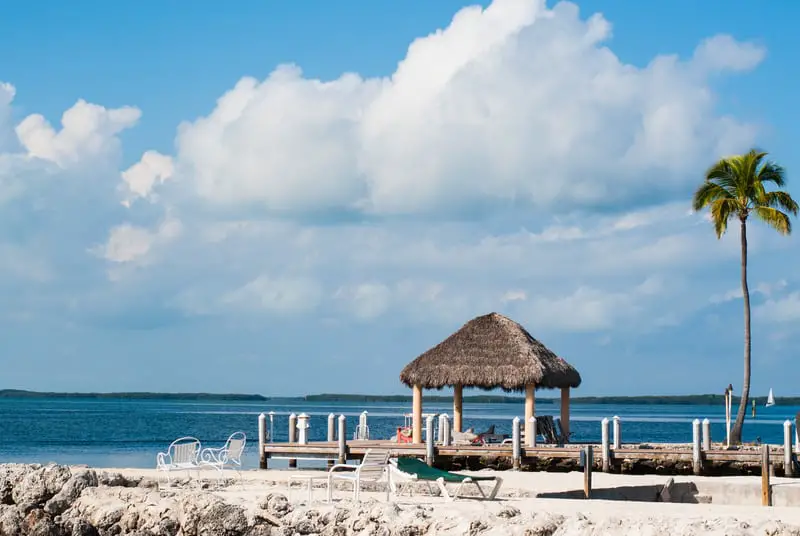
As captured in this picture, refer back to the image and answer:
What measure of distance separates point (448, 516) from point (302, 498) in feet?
15.5

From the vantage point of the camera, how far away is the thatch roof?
1035 inches

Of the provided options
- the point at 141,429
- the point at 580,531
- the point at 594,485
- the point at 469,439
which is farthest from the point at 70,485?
the point at 141,429

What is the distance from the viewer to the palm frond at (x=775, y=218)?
30.2 metres

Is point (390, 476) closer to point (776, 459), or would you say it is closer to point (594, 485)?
point (594, 485)

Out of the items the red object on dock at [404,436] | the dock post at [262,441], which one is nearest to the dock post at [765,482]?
the red object on dock at [404,436]

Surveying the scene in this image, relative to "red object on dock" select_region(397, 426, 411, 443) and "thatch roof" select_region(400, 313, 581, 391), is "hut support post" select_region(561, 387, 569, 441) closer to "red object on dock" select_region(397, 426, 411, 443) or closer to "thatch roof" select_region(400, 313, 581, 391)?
"thatch roof" select_region(400, 313, 581, 391)

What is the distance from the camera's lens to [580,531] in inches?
412

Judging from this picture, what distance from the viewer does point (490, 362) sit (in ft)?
87.4

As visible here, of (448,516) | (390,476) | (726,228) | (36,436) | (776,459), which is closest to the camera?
(448,516)

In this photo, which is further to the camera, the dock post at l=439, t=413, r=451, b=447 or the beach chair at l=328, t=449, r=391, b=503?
the dock post at l=439, t=413, r=451, b=447

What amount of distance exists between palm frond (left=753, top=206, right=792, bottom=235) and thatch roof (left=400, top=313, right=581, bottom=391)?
7.34 meters

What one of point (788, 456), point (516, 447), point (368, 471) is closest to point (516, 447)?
point (516, 447)

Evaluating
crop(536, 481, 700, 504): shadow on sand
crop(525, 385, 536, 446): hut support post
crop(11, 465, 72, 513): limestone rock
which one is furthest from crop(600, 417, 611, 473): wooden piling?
crop(11, 465, 72, 513): limestone rock

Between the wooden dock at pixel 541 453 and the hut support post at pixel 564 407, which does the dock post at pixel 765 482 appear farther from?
the hut support post at pixel 564 407
